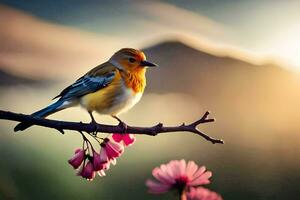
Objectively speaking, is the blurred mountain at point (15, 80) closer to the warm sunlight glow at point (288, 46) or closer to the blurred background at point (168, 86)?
the blurred background at point (168, 86)

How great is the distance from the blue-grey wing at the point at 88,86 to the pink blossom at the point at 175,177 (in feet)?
1.63

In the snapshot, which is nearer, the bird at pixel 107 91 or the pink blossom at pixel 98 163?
the pink blossom at pixel 98 163

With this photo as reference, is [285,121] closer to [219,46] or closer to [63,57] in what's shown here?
[219,46]

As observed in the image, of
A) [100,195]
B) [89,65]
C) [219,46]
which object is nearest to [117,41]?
[89,65]

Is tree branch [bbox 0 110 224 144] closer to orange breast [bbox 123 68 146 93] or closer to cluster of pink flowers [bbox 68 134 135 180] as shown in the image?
cluster of pink flowers [bbox 68 134 135 180]

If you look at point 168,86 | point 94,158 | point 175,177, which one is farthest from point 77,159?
point 168,86

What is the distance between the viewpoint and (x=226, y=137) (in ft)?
4.08

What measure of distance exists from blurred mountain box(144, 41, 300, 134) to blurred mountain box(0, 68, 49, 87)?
0.25 metres

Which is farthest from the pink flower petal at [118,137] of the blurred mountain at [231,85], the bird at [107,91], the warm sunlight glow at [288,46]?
the warm sunlight glow at [288,46]

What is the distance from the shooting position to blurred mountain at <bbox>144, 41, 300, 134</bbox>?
124cm

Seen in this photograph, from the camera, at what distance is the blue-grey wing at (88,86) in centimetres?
102

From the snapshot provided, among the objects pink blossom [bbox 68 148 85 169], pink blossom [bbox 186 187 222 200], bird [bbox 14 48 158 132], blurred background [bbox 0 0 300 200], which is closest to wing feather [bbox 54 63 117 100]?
bird [bbox 14 48 158 132]

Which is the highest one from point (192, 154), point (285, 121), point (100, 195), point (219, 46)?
point (219, 46)

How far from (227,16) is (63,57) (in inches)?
15.0
